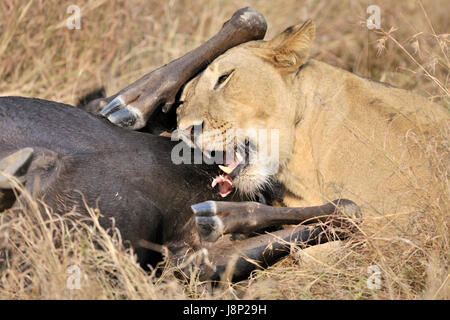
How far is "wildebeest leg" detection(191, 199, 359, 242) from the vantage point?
8.52 feet

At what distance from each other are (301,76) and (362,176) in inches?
20.9

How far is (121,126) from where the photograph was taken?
3.12 metres

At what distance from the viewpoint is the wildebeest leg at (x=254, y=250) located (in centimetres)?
272

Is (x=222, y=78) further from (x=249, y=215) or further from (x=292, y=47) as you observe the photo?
(x=249, y=215)

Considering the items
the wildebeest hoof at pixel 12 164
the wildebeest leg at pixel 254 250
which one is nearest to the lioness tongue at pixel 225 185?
the wildebeest leg at pixel 254 250

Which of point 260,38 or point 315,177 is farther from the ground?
point 260,38

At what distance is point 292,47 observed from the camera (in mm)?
3018

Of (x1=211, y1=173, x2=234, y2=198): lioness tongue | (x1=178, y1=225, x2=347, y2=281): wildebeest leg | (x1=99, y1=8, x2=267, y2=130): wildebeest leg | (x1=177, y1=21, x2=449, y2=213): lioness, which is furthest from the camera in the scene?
(x1=99, y1=8, x2=267, y2=130): wildebeest leg

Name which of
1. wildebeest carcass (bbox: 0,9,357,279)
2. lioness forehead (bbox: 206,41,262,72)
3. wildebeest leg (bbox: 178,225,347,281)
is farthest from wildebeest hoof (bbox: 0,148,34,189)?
lioness forehead (bbox: 206,41,262,72)

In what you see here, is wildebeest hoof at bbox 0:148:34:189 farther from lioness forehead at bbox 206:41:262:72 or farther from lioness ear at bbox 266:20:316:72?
lioness ear at bbox 266:20:316:72

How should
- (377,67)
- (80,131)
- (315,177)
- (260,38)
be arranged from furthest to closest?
(377,67) → (260,38) → (315,177) → (80,131)

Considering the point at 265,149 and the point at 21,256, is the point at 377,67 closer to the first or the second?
the point at 265,149

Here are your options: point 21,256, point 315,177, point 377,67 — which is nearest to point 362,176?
point 315,177
